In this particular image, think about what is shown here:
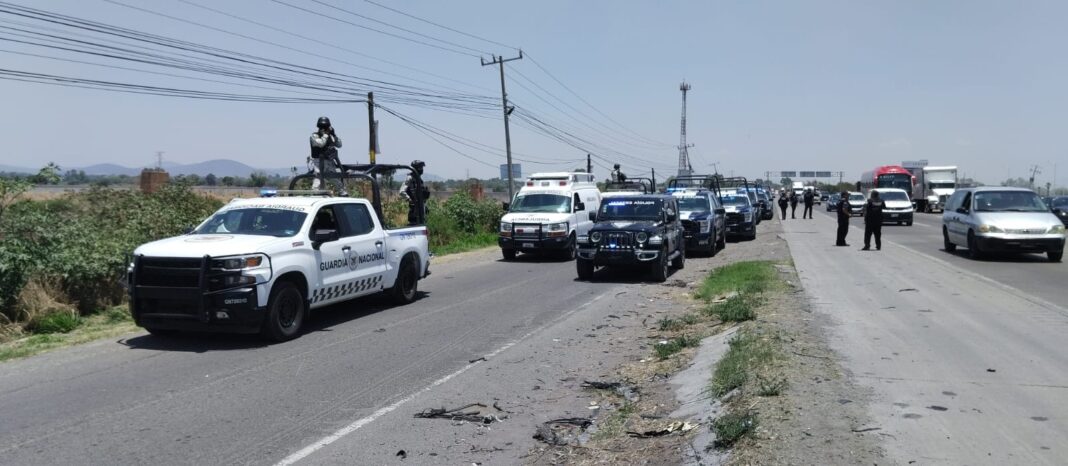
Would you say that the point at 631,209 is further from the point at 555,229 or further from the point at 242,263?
the point at 242,263

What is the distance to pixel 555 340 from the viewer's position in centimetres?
1011

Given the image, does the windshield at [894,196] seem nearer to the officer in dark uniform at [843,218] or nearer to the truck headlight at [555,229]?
the officer in dark uniform at [843,218]

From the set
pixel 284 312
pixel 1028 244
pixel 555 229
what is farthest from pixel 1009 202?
pixel 284 312

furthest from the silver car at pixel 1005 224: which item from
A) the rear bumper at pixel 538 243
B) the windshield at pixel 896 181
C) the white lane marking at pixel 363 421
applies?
the windshield at pixel 896 181

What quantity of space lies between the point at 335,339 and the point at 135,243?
4.93 meters

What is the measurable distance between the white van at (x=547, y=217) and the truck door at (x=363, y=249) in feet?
29.9

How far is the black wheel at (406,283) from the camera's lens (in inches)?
509

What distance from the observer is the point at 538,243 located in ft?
68.9

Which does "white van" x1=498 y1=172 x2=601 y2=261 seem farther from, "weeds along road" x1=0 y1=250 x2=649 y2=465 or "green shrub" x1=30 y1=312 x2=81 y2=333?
"green shrub" x1=30 y1=312 x2=81 y2=333

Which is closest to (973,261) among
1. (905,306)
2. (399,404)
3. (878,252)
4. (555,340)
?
(878,252)

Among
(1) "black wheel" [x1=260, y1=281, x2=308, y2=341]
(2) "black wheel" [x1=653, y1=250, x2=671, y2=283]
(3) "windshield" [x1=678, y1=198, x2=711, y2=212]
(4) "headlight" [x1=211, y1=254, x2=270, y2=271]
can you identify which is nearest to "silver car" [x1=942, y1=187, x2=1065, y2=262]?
(3) "windshield" [x1=678, y1=198, x2=711, y2=212]

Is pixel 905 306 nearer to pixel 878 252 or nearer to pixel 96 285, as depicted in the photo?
pixel 878 252

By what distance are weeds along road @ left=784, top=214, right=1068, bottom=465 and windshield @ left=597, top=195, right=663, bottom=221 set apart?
136 inches

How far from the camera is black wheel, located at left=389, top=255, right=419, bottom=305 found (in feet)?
42.4
